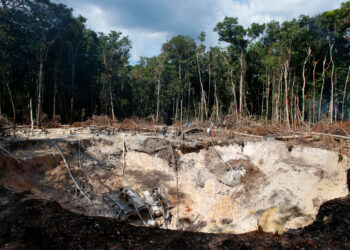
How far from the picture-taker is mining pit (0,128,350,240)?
5.96 meters

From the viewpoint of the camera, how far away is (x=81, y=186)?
695 cm

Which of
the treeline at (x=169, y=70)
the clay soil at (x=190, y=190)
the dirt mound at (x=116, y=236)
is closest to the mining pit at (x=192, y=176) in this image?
the clay soil at (x=190, y=190)

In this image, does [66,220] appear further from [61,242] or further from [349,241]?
[349,241]

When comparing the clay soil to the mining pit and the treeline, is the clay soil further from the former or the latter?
the treeline

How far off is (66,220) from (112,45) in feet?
71.3

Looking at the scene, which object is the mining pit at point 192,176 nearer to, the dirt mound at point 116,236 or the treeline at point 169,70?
the dirt mound at point 116,236

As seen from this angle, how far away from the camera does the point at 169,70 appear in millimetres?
23297

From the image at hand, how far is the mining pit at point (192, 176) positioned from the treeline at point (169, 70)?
4.09 m

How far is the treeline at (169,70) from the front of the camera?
14344 mm

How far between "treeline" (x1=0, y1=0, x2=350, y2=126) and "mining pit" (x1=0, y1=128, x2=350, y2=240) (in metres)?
4.09

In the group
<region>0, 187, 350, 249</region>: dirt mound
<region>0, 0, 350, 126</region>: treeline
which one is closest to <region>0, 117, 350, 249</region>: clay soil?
<region>0, 187, 350, 249</region>: dirt mound

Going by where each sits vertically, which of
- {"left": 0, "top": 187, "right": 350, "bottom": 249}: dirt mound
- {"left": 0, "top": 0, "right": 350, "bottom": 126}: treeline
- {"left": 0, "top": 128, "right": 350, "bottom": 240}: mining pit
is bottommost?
{"left": 0, "top": 128, "right": 350, "bottom": 240}: mining pit

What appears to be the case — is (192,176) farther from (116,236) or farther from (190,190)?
(116,236)

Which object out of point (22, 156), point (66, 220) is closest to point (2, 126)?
point (22, 156)
